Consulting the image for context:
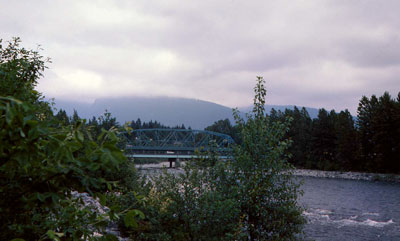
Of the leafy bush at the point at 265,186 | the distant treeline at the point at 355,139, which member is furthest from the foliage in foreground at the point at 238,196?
the distant treeline at the point at 355,139

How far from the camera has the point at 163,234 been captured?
11.1 meters

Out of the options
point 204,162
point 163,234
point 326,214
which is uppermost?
point 204,162

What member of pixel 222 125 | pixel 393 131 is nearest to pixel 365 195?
pixel 393 131

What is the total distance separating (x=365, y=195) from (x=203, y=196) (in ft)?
127

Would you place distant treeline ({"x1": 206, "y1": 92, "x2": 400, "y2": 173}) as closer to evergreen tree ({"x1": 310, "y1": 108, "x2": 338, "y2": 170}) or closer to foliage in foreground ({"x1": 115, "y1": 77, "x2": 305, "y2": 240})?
evergreen tree ({"x1": 310, "y1": 108, "x2": 338, "y2": 170})

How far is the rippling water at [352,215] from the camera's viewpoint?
23953 mm

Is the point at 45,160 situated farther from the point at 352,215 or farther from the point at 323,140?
the point at 323,140

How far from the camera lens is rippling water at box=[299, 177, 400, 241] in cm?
2395

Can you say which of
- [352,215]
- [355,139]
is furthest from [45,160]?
[355,139]

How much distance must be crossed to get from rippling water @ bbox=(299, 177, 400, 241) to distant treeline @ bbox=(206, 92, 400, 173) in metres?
20.0

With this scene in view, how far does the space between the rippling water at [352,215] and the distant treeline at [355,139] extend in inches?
787

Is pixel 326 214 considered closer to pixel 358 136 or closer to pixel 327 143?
pixel 358 136

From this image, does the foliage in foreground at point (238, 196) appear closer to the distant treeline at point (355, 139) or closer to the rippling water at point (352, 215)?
the rippling water at point (352, 215)

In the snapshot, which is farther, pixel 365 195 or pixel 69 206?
pixel 365 195
